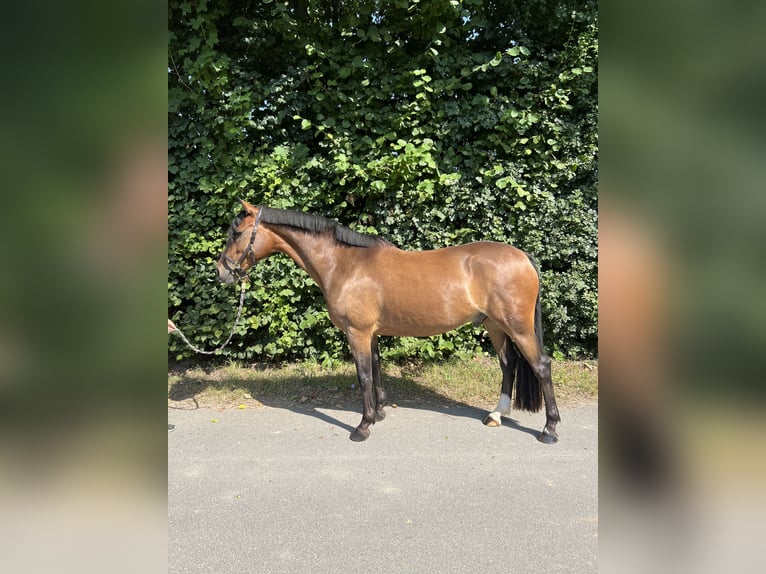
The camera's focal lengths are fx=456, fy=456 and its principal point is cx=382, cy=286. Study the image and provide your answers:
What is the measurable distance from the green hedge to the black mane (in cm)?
138

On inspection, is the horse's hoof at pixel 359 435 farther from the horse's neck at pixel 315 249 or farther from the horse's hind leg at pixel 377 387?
the horse's neck at pixel 315 249

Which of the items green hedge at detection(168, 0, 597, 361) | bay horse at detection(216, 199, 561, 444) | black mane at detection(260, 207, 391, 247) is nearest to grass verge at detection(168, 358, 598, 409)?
green hedge at detection(168, 0, 597, 361)

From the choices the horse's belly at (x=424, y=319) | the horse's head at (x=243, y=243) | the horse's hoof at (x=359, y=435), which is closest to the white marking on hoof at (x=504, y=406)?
the horse's belly at (x=424, y=319)

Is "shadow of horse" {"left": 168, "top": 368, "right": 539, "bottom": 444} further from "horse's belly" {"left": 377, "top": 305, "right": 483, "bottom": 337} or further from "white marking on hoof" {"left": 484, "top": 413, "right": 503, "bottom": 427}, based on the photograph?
"horse's belly" {"left": 377, "top": 305, "right": 483, "bottom": 337}

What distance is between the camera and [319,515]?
2641 millimetres

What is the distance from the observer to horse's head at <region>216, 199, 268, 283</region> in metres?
4.04

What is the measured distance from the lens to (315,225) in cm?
412

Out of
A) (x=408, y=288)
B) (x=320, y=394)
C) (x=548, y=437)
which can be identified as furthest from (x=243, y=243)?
(x=548, y=437)

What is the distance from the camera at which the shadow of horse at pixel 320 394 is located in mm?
4423

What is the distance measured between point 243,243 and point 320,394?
1.85 meters

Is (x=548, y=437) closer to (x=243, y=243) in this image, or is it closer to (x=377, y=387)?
(x=377, y=387)
